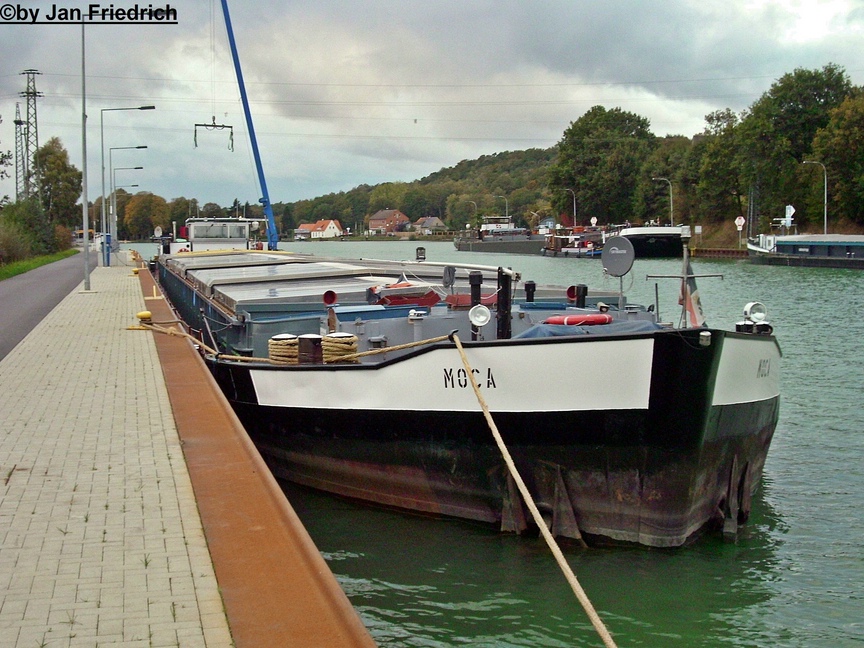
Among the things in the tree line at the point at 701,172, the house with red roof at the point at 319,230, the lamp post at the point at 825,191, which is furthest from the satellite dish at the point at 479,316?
the house with red roof at the point at 319,230

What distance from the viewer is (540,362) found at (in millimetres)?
8719

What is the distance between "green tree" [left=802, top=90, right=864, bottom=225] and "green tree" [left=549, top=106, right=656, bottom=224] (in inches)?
1509

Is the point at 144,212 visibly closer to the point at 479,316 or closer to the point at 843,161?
the point at 843,161

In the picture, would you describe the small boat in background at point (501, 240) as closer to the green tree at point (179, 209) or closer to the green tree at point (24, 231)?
the green tree at point (179, 209)

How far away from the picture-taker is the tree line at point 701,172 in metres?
77.3

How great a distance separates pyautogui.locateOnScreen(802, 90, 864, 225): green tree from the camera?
251 ft

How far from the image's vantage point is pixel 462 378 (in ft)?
30.0

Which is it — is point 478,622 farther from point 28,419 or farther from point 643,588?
point 28,419

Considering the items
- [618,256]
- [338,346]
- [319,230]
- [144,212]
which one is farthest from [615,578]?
[319,230]

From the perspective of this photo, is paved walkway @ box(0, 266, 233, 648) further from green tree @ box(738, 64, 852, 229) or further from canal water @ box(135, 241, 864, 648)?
green tree @ box(738, 64, 852, 229)

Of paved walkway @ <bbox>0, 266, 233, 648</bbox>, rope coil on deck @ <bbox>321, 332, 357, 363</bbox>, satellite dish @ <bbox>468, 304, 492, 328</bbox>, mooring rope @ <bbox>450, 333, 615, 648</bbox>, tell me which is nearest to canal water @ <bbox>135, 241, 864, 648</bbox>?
mooring rope @ <bbox>450, 333, 615, 648</bbox>

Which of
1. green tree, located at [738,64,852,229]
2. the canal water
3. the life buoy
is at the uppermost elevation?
green tree, located at [738,64,852,229]

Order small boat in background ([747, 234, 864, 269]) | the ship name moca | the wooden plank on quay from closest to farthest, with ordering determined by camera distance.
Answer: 1. the wooden plank on quay
2. the ship name moca
3. small boat in background ([747, 234, 864, 269])

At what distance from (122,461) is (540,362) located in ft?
12.1
